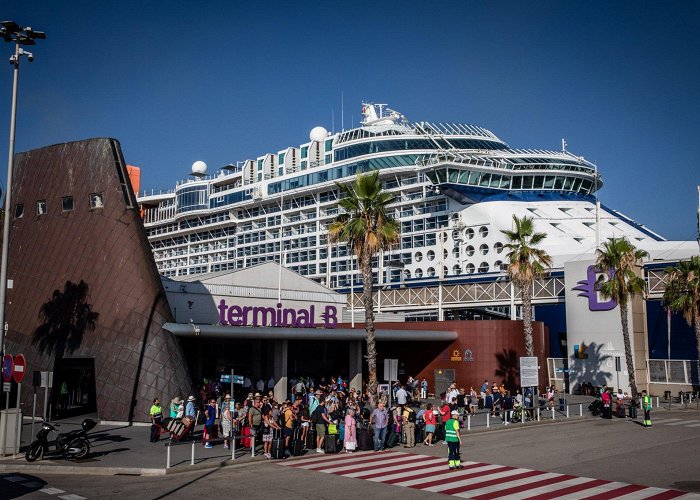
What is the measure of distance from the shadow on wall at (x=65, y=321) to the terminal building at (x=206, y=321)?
6 centimetres

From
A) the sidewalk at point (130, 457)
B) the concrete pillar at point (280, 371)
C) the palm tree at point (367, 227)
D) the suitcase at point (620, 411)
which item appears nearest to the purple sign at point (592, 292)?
the suitcase at point (620, 411)

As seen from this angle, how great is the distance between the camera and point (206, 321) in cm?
3888

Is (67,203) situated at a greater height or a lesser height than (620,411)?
greater

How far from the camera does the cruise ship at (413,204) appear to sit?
56.3 meters

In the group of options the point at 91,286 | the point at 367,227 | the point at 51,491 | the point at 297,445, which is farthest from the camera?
the point at 367,227

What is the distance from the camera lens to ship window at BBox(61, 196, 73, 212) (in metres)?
28.9

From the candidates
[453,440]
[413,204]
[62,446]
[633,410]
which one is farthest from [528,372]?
[413,204]

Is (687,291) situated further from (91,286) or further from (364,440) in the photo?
(91,286)

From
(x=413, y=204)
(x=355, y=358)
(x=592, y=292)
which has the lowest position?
(x=355, y=358)

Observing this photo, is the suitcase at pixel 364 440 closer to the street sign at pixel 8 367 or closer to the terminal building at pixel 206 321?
the terminal building at pixel 206 321

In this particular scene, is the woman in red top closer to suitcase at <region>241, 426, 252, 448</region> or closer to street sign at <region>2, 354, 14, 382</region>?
suitcase at <region>241, 426, 252, 448</region>

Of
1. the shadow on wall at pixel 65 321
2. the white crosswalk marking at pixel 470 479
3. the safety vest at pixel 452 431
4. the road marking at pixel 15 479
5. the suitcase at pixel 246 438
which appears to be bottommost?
the white crosswalk marking at pixel 470 479

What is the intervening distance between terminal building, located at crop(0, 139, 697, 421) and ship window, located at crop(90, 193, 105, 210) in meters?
0.08

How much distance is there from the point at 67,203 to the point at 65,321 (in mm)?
5022
